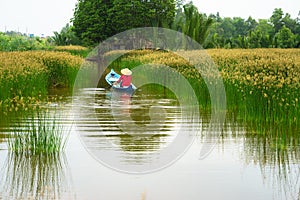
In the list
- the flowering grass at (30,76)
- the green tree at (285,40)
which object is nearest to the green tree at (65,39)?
the green tree at (285,40)

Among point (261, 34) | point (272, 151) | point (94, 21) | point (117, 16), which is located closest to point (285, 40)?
point (261, 34)

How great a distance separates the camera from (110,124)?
43.4 feet

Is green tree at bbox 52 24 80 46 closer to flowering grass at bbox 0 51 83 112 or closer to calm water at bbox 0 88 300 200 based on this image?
flowering grass at bbox 0 51 83 112

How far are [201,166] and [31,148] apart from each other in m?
2.75

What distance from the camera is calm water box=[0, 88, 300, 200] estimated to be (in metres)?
7.40

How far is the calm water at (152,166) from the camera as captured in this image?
24.3 feet

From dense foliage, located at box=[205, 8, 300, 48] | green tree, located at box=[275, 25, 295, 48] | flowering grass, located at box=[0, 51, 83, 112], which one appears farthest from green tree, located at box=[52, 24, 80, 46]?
flowering grass, located at box=[0, 51, 83, 112]

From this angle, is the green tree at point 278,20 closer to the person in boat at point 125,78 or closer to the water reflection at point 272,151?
the person in boat at point 125,78

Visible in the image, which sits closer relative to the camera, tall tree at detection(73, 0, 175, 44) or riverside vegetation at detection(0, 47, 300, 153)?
riverside vegetation at detection(0, 47, 300, 153)

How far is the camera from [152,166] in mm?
8812

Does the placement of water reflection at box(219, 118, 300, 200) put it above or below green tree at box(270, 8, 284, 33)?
below

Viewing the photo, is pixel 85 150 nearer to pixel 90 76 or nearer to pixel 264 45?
pixel 90 76

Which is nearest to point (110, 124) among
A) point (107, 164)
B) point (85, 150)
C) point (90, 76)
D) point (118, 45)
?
point (85, 150)

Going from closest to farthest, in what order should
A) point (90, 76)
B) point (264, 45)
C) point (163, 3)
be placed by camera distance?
point (90, 76) → point (264, 45) → point (163, 3)
